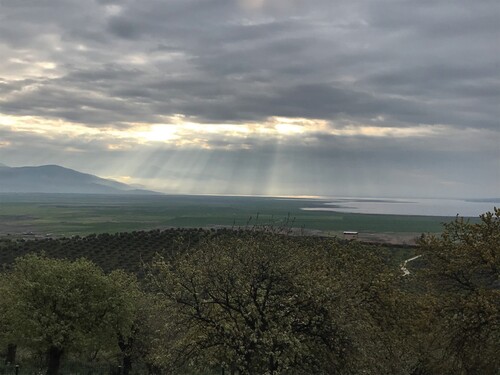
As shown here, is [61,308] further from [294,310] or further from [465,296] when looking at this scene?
[465,296]

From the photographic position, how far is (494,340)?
2212 cm

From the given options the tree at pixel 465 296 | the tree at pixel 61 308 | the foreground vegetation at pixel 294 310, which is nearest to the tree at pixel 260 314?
the foreground vegetation at pixel 294 310

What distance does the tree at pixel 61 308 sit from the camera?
3109 centimetres

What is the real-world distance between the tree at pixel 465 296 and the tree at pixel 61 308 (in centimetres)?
2294

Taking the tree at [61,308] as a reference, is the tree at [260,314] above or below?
above

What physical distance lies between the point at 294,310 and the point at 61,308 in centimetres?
2052

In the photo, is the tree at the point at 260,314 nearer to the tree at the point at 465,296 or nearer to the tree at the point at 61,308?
the tree at the point at 465,296

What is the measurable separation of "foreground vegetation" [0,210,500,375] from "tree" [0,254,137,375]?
0.10m

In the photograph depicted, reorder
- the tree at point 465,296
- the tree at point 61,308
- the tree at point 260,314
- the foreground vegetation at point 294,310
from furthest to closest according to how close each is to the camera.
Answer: the tree at point 61,308 < the tree at point 465,296 < the foreground vegetation at point 294,310 < the tree at point 260,314

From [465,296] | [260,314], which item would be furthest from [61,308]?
[465,296]

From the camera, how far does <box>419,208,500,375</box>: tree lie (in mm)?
22500

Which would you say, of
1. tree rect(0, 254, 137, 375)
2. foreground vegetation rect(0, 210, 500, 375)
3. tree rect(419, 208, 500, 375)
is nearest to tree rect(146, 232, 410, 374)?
foreground vegetation rect(0, 210, 500, 375)

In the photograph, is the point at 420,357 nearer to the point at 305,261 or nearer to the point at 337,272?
the point at 337,272

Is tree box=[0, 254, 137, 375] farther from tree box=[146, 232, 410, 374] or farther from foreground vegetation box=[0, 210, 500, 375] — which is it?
tree box=[146, 232, 410, 374]
